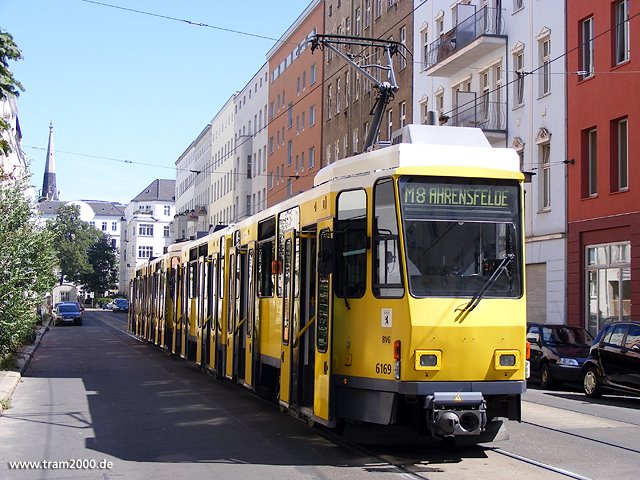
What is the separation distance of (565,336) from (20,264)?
1249cm

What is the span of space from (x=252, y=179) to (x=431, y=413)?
222 feet

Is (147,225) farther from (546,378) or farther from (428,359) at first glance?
(428,359)

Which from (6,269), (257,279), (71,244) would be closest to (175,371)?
(6,269)

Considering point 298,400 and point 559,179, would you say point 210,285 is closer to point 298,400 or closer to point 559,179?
point 298,400

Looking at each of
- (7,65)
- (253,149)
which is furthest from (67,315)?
(7,65)

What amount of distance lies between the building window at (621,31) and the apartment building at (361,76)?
45.7 ft

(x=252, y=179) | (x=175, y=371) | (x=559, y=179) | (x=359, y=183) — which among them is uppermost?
(x=252, y=179)

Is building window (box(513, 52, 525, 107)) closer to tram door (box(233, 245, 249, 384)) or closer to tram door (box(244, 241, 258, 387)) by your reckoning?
tram door (box(233, 245, 249, 384))

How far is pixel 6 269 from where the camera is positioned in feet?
60.7

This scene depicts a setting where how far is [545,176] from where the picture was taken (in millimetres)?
30344

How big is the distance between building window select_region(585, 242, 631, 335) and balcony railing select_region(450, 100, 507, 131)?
647cm

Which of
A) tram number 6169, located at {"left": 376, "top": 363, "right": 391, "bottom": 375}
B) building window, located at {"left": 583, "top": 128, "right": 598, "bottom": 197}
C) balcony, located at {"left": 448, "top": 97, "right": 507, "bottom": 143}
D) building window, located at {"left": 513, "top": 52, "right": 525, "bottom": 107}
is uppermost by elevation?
building window, located at {"left": 513, "top": 52, "right": 525, "bottom": 107}

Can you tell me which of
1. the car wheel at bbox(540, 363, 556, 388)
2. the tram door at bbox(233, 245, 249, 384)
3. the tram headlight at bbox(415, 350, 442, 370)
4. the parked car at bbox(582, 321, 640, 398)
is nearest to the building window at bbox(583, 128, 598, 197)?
the car wheel at bbox(540, 363, 556, 388)

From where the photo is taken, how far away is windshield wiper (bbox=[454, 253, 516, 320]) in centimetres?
974
